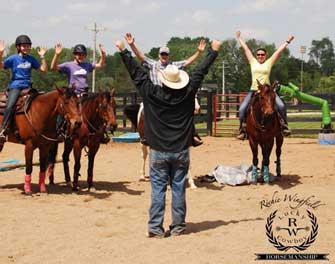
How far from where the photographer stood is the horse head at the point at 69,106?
886 centimetres

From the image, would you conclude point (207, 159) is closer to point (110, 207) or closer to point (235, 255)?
point (110, 207)

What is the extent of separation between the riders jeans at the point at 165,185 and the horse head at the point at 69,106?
2726 mm

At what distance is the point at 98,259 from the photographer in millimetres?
5547

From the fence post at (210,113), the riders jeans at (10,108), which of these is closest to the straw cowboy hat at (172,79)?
the riders jeans at (10,108)

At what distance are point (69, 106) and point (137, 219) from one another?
261 centimetres

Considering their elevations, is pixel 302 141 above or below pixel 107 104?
below

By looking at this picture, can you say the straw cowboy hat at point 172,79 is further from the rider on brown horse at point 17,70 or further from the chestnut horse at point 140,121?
the chestnut horse at point 140,121

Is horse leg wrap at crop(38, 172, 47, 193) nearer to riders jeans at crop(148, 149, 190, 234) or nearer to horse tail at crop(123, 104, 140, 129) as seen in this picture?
horse tail at crop(123, 104, 140, 129)

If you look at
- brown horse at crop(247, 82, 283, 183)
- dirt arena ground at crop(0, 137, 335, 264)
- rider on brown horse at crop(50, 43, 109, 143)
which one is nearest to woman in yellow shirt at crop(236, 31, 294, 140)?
brown horse at crop(247, 82, 283, 183)

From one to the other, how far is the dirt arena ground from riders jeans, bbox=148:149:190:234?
197mm

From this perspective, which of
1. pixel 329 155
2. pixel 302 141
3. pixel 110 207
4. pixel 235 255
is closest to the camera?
pixel 235 255

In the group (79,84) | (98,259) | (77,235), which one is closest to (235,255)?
(98,259)

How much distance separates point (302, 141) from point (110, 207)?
37.0ft

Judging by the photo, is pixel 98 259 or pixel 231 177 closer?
pixel 98 259
